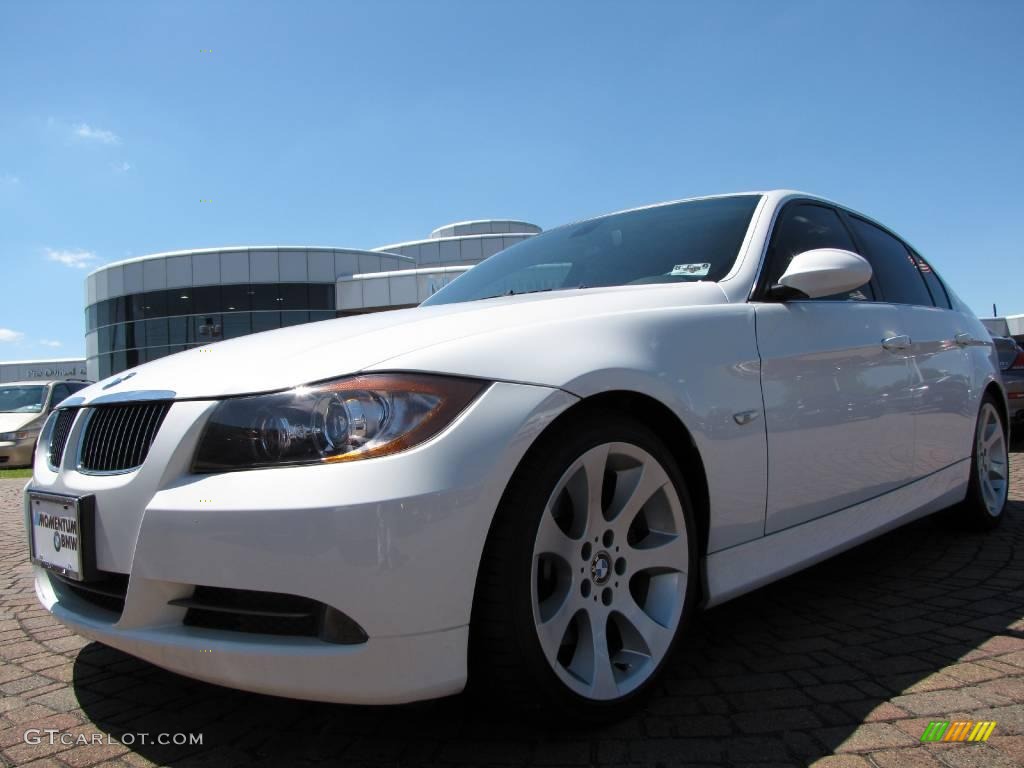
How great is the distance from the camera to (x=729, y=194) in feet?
10.4

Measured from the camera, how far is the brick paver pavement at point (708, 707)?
5.89 feet

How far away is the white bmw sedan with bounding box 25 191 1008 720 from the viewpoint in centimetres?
158

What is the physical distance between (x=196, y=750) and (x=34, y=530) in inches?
35.4

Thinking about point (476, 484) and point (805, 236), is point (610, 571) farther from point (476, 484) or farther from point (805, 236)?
point (805, 236)

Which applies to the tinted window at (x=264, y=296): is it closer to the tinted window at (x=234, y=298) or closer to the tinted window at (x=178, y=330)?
the tinted window at (x=234, y=298)

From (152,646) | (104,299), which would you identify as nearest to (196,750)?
(152,646)

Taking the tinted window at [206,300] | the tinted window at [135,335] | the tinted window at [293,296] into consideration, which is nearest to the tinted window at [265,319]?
the tinted window at [293,296]

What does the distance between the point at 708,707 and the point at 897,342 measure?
186 cm

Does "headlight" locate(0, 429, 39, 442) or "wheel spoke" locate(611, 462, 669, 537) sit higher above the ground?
"wheel spoke" locate(611, 462, 669, 537)

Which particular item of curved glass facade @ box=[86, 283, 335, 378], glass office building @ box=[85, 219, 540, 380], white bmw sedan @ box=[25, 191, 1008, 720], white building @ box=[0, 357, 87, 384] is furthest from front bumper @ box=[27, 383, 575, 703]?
white building @ box=[0, 357, 87, 384]

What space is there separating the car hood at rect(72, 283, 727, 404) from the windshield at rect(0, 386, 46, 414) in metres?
11.9

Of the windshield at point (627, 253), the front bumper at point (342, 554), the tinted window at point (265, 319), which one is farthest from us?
the tinted window at point (265, 319)

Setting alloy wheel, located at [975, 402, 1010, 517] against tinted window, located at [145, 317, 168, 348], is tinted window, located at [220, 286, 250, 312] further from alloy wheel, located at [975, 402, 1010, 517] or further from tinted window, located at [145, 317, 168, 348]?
alloy wheel, located at [975, 402, 1010, 517]

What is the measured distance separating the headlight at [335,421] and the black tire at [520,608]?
24 cm
